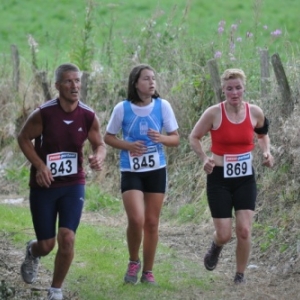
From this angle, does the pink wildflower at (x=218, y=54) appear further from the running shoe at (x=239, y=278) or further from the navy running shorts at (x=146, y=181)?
the running shoe at (x=239, y=278)

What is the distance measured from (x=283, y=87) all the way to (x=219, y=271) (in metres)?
3.08

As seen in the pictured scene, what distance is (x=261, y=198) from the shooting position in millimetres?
12023

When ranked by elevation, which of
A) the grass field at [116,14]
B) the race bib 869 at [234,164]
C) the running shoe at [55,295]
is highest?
the grass field at [116,14]

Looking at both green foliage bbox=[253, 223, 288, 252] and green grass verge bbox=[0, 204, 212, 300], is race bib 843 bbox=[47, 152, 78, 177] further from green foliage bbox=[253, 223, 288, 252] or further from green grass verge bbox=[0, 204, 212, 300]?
green foliage bbox=[253, 223, 288, 252]

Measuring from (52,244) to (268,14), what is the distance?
23.4 m

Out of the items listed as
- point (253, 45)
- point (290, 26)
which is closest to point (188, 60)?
point (253, 45)

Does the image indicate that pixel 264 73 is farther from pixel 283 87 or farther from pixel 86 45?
pixel 86 45

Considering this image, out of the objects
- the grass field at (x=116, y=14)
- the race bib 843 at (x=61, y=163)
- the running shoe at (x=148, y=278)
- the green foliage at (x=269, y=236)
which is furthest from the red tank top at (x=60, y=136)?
the grass field at (x=116, y=14)

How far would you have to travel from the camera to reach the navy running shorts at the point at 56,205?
27.3 ft

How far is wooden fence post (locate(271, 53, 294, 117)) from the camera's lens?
12.3 meters

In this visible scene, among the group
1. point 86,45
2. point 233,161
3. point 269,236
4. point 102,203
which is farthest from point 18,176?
point 233,161

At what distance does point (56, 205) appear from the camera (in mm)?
8445

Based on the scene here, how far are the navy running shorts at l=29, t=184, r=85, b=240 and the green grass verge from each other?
834 mm

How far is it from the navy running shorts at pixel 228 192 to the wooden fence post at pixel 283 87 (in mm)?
3363
